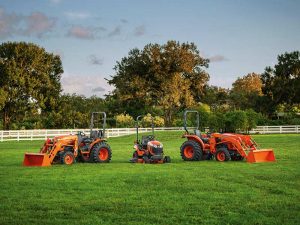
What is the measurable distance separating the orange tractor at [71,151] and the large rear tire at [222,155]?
13.4 ft

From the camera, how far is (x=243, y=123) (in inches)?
2077

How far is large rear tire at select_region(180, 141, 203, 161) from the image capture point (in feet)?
67.0

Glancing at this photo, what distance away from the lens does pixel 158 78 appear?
7194 centimetres

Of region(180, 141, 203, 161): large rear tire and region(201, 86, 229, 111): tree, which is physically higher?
region(201, 86, 229, 111): tree

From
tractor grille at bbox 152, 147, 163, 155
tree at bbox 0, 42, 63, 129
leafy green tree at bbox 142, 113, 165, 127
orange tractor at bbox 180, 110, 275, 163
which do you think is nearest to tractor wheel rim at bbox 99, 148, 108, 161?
tractor grille at bbox 152, 147, 163, 155

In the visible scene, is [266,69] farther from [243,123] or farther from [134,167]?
[134,167]

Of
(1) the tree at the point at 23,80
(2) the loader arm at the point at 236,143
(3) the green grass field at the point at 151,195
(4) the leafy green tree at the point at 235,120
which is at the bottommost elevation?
(3) the green grass field at the point at 151,195

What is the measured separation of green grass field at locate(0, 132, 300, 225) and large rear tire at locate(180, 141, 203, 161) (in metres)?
3.29

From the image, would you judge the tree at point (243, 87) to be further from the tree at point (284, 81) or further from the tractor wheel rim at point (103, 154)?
the tractor wheel rim at point (103, 154)

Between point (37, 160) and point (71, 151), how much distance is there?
1.49 meters

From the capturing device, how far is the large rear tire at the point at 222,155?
20.0 m

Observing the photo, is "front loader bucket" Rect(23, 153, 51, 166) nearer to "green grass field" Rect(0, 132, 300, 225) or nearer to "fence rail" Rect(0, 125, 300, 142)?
"green grass field" Rect(0, 132, 300, 225)

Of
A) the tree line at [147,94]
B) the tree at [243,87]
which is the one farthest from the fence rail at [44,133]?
the tree at [243,87]

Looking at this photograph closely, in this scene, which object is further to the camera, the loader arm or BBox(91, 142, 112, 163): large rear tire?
the loader arm
